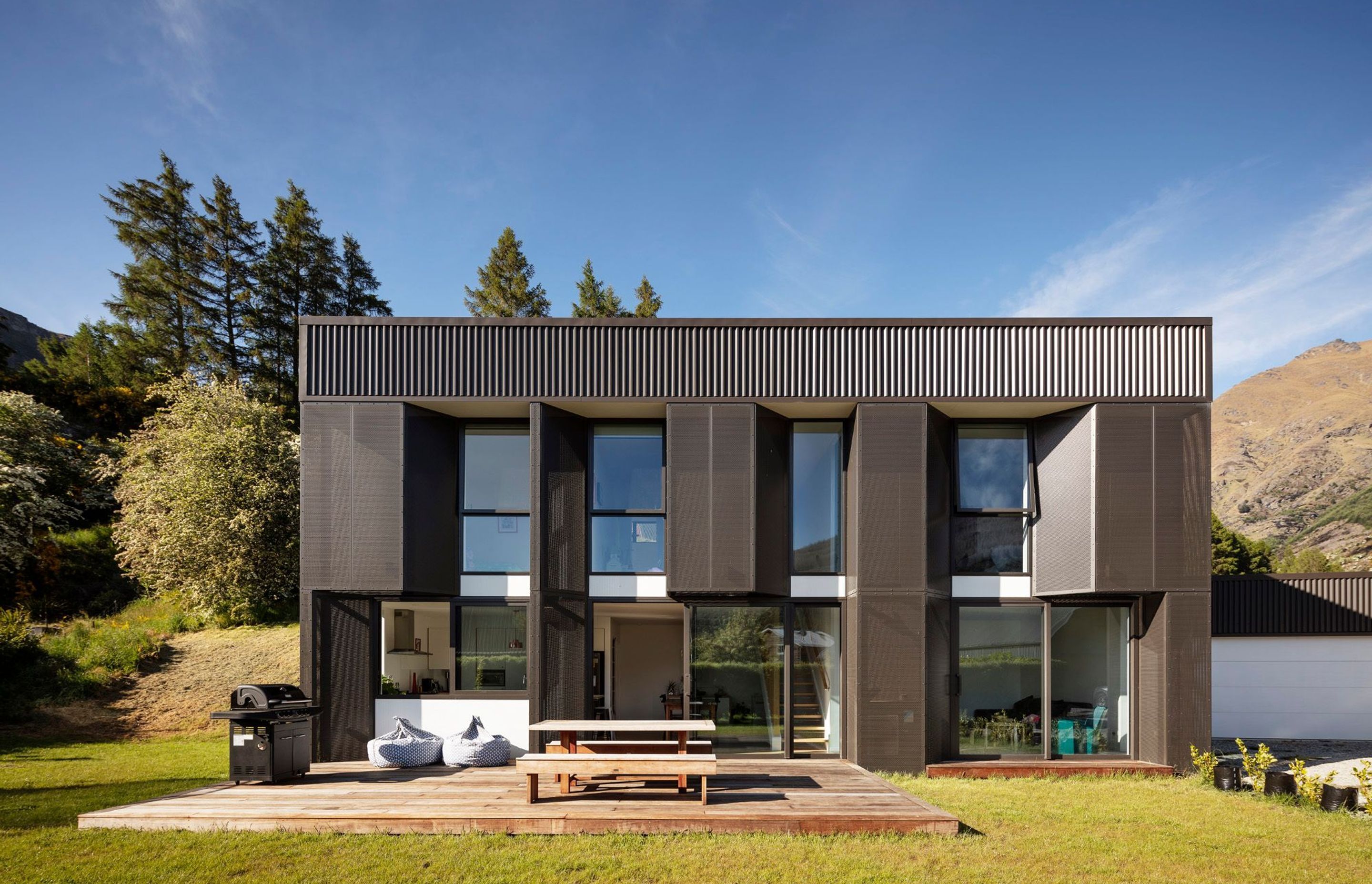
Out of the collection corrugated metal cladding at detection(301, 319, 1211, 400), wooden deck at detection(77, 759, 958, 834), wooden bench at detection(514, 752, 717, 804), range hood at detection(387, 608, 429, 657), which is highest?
corrugated metal cladding at detection(301, 319, 1211, 400)

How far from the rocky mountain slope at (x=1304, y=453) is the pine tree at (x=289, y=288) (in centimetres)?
4852

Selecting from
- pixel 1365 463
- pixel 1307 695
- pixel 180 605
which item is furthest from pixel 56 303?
pixel 1365 463

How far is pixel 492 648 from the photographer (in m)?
10.6

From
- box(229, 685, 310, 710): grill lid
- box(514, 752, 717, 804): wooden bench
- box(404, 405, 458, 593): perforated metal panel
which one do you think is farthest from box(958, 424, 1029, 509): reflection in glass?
box(229, 685, 310, 710): grill lid

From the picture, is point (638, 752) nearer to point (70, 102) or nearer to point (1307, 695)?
point (1307, 695)

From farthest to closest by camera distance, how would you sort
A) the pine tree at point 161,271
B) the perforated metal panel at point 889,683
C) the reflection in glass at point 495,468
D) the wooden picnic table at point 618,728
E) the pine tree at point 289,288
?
the pine tree at point 289,288, the pine tree at point 161,271, the reflection in glass at point 495,468, the perforated metal panel at point 889,683, the wooden picnic table at point 618,728

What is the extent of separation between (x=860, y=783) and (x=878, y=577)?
102 inches

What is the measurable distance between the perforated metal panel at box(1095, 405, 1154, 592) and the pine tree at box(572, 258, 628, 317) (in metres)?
22.1

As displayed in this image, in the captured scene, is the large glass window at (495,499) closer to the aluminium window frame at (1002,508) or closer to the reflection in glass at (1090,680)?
the aluminium window frame at (1002,508)

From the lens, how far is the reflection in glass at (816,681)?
34.7ft

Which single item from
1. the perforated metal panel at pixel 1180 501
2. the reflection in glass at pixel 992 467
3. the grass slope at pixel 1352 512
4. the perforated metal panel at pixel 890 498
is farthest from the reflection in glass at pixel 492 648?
the grass slope at pixel 1352 512

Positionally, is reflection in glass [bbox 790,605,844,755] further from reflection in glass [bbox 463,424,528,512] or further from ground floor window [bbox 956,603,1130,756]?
reflection in glass [bbox 463,424,528,512]

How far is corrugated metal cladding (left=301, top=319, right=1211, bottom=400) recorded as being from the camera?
34.2ft

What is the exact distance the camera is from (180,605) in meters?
18.1
